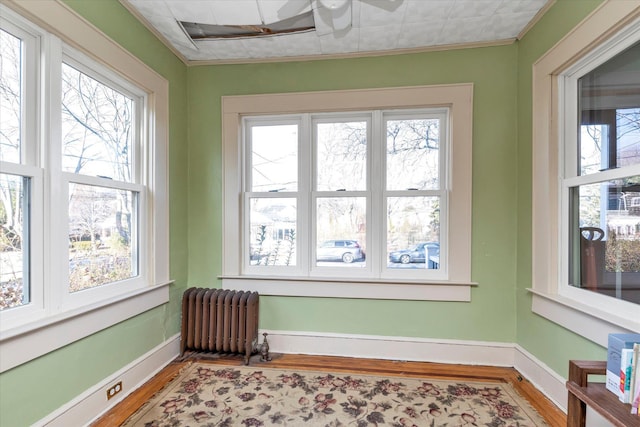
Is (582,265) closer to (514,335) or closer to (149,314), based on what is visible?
(514,335)

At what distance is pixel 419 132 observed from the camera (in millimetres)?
2600

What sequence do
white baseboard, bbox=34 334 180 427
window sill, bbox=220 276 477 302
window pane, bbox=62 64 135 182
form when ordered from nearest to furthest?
white baseboard, bbox=34 334 180 427
window pane, bbox=62 64 135 182
window sill, bbox=220 276 477 302

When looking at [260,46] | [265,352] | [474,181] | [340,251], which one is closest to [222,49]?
[260,46]

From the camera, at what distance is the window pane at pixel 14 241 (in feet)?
4.52

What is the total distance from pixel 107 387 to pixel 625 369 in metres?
2.78

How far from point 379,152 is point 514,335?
195cm

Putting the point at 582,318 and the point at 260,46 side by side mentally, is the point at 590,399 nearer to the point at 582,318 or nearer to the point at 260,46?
the point at 582,318

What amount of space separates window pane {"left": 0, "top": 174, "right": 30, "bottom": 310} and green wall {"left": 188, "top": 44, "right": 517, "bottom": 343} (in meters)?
1.37

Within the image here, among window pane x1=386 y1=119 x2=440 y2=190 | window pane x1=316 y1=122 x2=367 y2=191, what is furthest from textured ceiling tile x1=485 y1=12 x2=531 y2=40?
window pane x1=316 y1=122 x2=367 y2=191

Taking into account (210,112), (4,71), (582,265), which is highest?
(210,112)

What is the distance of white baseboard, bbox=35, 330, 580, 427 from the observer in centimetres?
199

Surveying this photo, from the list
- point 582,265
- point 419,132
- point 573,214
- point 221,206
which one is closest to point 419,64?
point 419,132

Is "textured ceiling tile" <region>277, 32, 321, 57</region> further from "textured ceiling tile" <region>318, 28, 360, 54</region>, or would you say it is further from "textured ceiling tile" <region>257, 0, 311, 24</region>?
"textured ceiling tile" <region>257, 0, 311, 24</region>

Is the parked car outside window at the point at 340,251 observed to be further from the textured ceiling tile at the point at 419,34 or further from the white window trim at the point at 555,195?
the textured ceiling tile at the point at 419,34
